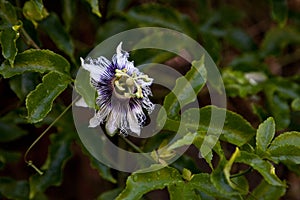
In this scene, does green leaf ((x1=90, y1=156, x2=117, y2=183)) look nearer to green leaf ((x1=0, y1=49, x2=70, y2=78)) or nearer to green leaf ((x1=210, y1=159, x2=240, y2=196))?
green leaf ((x1=0, y1=49, x2=70, y2=78))

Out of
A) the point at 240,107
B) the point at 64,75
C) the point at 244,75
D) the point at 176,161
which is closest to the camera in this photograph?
the point at 64,75

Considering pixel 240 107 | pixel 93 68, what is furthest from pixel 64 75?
pixel 240 107

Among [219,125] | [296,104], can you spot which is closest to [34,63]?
[219,125]

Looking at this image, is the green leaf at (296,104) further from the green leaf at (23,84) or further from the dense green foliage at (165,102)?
the green leaf at (23,84)

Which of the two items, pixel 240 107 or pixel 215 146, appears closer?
pixel 215 146

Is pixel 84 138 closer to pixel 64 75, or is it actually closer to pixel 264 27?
pixel 64 75

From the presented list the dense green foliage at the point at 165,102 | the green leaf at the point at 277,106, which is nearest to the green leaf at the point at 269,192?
the dense green foliage at the point at 165,102

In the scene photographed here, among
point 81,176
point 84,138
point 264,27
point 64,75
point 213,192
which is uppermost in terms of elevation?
point 64,75

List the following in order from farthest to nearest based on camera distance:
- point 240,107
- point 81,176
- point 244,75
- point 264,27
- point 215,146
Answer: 1. point 264,27
2. point 81,176
3. point 240,107
4. point 244,75
5. point 215,146

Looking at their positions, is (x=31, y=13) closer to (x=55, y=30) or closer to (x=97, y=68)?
(x=55, y=30)
